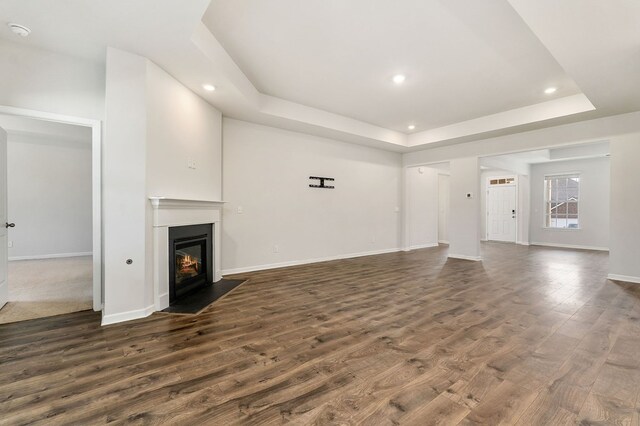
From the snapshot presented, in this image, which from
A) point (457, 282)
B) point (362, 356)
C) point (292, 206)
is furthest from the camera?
point (292, 206)

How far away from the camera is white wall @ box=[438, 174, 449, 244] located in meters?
9.47

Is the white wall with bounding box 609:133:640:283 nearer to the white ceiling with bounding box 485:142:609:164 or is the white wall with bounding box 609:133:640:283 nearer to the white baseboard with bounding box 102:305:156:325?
the white ceiling with bounding box 485:142:609:164

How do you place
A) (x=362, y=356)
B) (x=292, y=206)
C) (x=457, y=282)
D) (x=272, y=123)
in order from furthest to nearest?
(x=292, y=206) < (x=272, y=123) < (x=457, y=282) < (x=362, y=356)

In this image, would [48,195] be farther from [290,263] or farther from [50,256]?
[290,263]

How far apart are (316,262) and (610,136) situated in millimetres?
5454

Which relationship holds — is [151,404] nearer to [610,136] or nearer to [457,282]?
[457,282]

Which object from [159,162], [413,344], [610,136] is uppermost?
Result: [610,136]

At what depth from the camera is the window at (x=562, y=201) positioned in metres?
8.33

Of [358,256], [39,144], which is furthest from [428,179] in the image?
[39,144]

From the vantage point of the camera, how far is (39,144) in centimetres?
621

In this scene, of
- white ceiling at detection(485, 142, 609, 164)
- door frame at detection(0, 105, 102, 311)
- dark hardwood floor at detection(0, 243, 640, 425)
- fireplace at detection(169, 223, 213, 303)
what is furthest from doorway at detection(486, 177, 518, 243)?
door frame at detection(0, 105, 102, 311)

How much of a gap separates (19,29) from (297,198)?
13.1 ft

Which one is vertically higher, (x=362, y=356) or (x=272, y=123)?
(x=272, y=123)

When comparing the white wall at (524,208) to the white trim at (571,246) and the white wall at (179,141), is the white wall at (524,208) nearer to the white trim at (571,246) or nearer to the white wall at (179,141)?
the white trim at (571,246)
